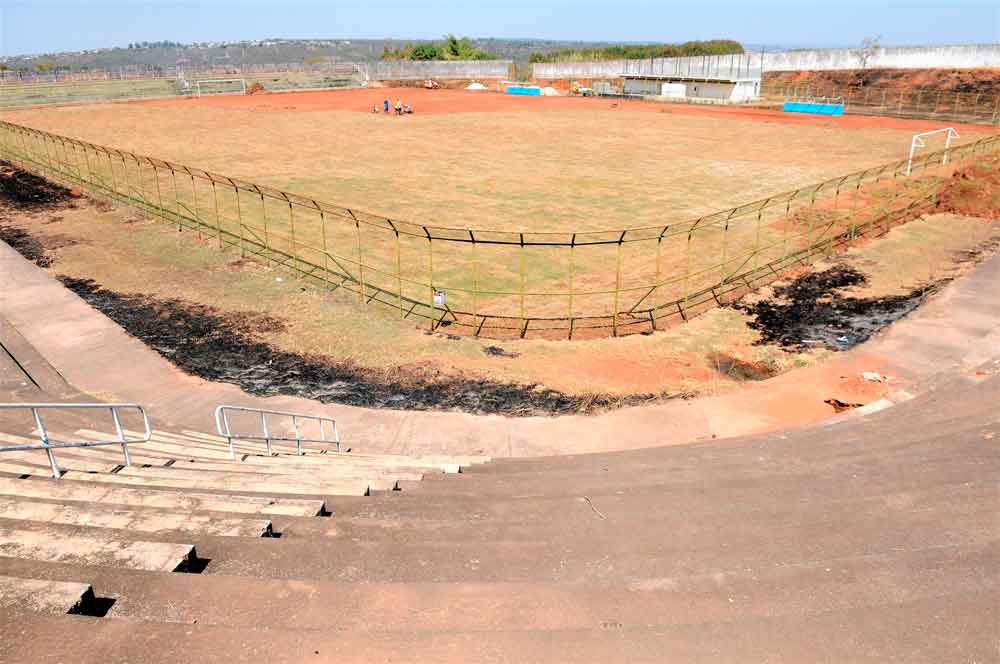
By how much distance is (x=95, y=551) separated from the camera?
679 cm

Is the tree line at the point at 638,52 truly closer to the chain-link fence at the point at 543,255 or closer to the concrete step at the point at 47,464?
the chain-link fence at the point at 543,255

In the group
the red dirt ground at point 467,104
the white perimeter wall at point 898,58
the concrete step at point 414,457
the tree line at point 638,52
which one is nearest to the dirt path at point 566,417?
the concrete step at point 414,457

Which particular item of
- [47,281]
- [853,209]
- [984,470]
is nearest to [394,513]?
[984,470]

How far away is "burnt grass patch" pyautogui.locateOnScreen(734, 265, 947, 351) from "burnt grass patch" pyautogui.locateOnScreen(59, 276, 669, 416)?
670cm

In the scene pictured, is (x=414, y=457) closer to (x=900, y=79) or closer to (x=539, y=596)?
(x=539, y=596)

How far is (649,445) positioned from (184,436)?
10732 millimetres


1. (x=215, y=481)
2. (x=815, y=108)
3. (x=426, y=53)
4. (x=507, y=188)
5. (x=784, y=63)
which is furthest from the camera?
(x=426, y=53)

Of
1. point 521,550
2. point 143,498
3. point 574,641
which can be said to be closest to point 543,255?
point 521,550

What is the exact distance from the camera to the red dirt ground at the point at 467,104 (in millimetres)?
76250

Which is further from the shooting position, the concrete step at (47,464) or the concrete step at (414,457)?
the concrete step at (414,457)

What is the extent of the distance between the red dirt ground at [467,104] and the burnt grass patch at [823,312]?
51434mm

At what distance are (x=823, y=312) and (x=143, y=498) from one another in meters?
23.2

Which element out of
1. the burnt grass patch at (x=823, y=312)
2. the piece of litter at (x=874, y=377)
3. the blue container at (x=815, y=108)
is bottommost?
the piece of litter at (x=874, y=377)

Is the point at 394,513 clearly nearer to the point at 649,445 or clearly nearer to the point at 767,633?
the point at 767,633
